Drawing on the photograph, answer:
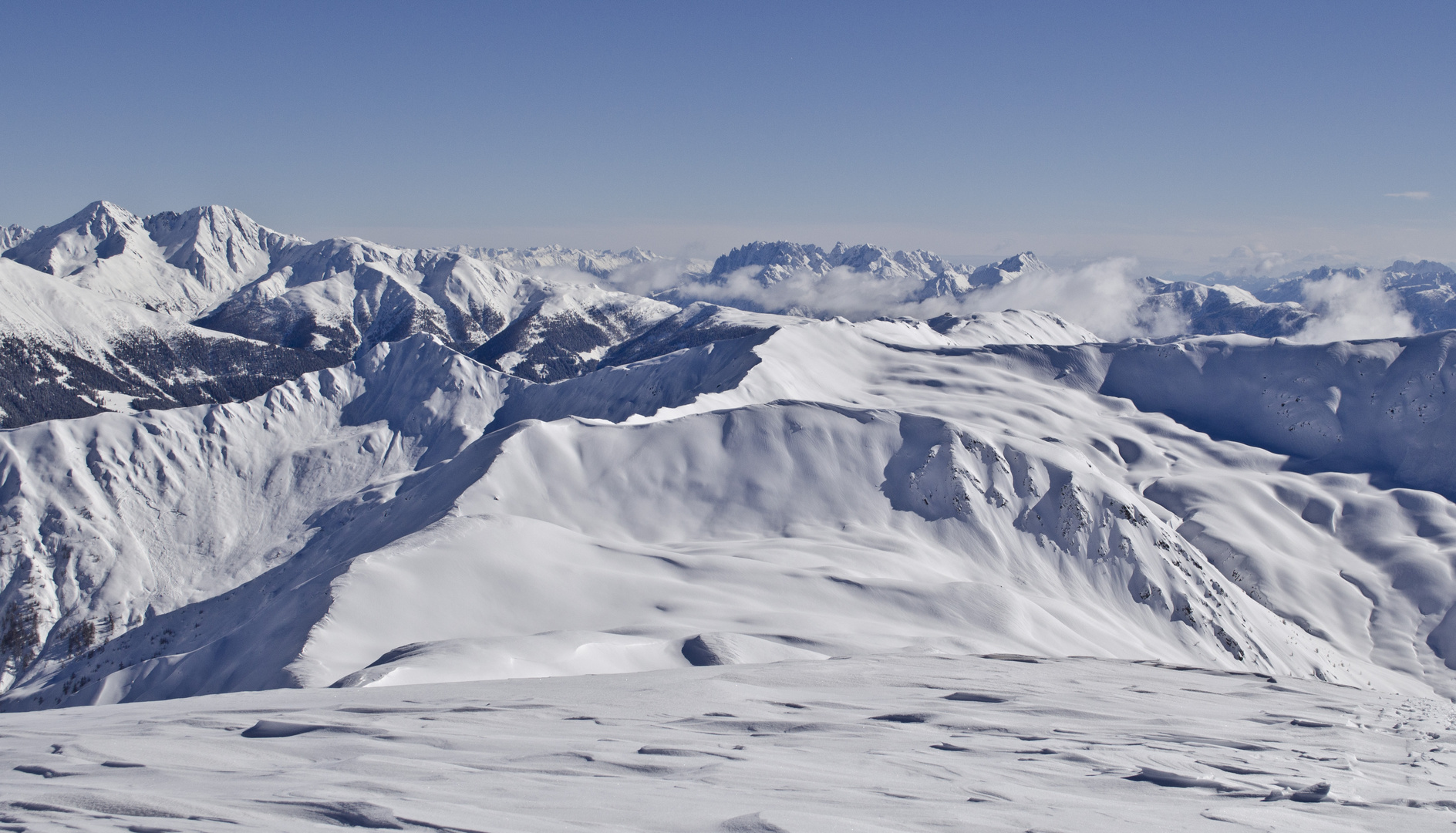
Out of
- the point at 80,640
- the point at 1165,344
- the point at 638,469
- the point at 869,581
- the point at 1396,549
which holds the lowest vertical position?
the point at 80,640

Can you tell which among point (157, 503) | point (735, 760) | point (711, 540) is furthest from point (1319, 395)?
point (157, 503)

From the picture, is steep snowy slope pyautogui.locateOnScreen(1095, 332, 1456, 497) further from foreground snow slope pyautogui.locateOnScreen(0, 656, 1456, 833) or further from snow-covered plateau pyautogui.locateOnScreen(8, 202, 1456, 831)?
foreground snow slope pyautogui.locateOnScreen(0, 656, 1456, 833)

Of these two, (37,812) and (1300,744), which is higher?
(37,812)

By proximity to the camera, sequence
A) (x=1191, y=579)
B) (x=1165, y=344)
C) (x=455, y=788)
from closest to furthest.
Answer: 1. (x=455, y=788)
2. (x=1191, y=579)
3. (x=1165, y=344)

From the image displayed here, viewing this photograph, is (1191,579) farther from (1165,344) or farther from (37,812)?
(1165,344)

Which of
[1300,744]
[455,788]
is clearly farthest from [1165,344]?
[455,788]

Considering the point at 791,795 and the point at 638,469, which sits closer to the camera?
the point at 791,795

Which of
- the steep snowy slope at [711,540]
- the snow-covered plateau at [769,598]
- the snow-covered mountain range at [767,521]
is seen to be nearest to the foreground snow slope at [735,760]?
the snow-covered plateau at [769,598]
